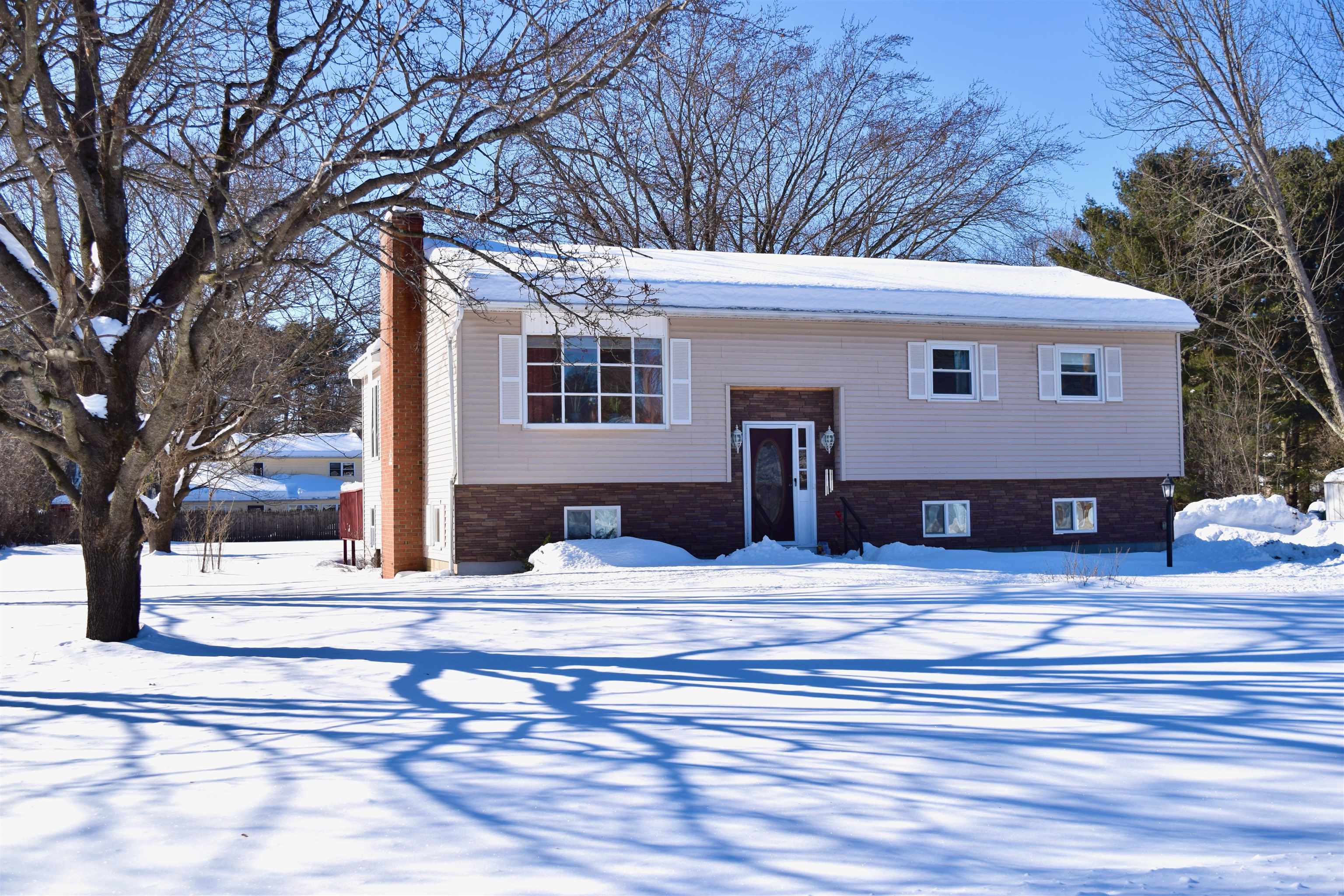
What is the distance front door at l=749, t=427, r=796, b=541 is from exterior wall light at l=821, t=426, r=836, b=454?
51cm

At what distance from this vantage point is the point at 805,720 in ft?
21.5

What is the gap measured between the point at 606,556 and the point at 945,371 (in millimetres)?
6857

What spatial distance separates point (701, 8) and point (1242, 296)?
2676cm

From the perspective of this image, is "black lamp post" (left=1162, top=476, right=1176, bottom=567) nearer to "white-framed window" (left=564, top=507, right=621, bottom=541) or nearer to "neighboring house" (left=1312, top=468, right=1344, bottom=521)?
"white-framed window" (left=564, top=507, right=621, bottom=541)

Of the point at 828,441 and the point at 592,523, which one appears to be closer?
the point at 592,523

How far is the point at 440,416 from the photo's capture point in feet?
58.0

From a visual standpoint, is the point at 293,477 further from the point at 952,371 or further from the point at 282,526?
the point at 952,371

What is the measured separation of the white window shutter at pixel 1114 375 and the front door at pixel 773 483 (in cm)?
593

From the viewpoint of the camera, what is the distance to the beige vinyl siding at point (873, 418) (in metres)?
16.7

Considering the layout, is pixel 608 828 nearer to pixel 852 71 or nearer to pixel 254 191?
pixel 254 191

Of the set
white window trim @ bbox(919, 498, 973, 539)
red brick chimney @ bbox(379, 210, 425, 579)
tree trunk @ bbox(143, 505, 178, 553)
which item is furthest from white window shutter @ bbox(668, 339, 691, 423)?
tree trunk @ bbox(143, 505, 178, 553)

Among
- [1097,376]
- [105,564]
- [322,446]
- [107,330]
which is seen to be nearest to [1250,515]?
[1097,376]

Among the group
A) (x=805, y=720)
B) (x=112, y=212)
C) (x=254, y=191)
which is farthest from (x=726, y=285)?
(x=805, y=720)

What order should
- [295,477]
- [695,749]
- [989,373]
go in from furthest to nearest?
[295,477], [989,373], [695,749]
